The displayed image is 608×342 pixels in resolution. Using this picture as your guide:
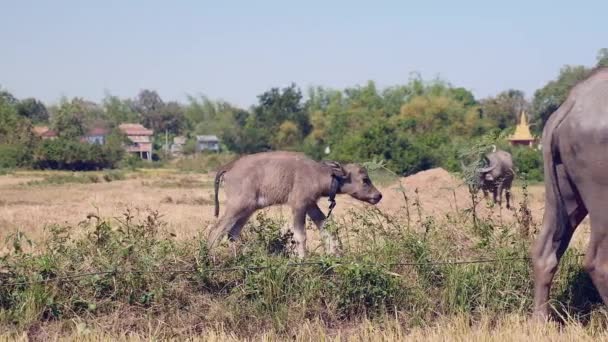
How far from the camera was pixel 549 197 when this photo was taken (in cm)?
686

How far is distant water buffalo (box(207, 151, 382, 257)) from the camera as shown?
34.1 ft

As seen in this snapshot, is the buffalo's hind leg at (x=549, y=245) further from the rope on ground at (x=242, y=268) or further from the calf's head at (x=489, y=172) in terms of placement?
the calf's head at (x=489, y=172)

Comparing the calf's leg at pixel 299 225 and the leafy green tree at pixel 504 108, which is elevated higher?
the leafy green tree at pixel 504 108

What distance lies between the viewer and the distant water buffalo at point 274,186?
1040cm

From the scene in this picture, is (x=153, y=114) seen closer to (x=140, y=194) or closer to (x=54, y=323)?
(x=140, y=194)

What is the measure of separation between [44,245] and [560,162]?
15.3 feet

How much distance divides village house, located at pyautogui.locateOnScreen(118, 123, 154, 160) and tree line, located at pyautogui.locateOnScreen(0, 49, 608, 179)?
2.00 metres

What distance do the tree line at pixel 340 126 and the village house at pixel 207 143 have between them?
956 mm

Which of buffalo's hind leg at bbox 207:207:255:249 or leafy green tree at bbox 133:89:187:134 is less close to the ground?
leafy green tree at bbox 133:89:187:134

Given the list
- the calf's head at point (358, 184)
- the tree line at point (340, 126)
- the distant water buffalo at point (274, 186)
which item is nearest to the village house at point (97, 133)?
the tree line at point (340, 126)

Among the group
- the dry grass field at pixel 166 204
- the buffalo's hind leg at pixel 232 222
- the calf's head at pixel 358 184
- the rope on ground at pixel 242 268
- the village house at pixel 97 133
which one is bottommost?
the dry grass field at pixel 166 204

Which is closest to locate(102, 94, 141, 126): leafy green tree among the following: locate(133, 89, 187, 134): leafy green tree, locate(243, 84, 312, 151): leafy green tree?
locate(133, 89, 187, 134): leafy green tree

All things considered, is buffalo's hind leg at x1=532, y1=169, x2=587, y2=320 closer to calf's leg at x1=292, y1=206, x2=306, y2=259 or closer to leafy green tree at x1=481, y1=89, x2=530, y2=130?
calf's leg at x1=292, y1=206, x2=306, y2=259

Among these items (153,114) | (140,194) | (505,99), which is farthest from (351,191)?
(153,114)
